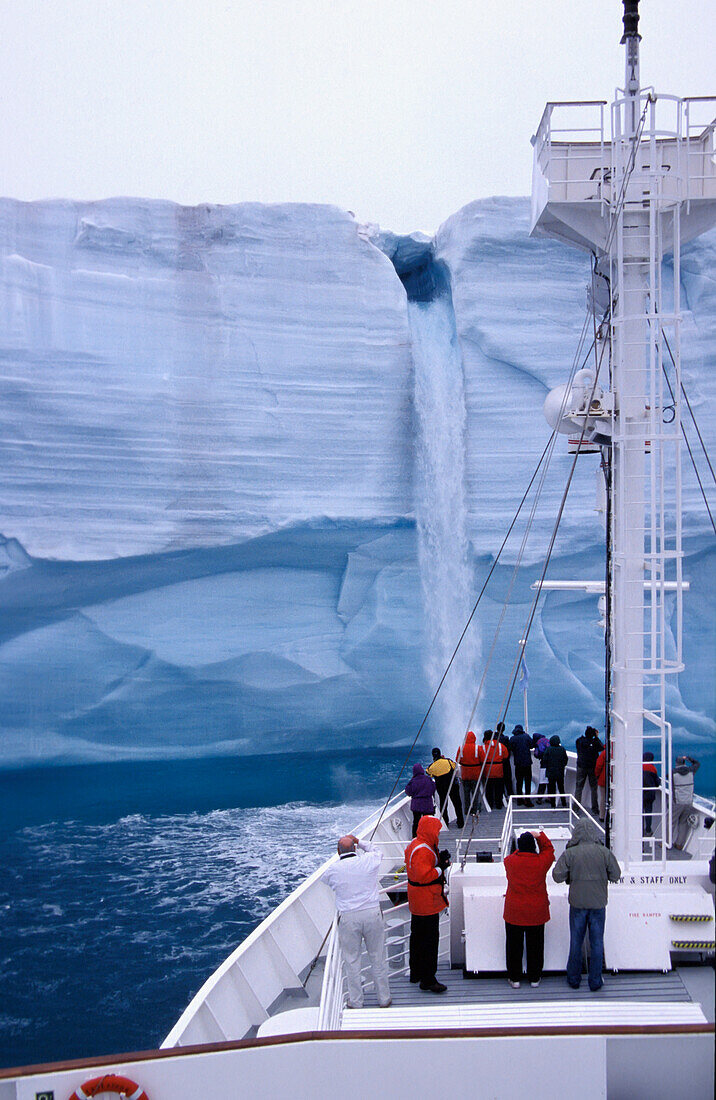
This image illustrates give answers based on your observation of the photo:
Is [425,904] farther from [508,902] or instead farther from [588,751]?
[588,751]

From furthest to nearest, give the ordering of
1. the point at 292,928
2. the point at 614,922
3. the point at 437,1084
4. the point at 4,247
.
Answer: the point at 4,247 → the point at 292,928 → the point at 614,922 → the point at 437,1084

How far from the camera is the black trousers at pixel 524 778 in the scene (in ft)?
22.0

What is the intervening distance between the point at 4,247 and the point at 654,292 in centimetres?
1035

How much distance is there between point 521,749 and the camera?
6.63 metres

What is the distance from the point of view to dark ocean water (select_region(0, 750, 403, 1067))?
21.6 feet

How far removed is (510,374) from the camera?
13039mm

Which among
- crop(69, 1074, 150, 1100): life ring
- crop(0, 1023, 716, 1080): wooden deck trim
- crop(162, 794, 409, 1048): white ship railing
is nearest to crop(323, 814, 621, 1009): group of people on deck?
crop(162, 794, 409, 1048): white ship railing

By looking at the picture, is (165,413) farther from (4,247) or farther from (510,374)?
(510,374)

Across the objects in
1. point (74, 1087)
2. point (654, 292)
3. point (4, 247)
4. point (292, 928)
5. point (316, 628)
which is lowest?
point (292, 928)

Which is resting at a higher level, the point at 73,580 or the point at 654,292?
the point at 654,292

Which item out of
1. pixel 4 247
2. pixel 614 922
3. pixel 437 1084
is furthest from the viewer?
pixel 4 247

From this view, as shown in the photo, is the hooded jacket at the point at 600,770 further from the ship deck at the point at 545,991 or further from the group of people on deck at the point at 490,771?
the ship deck at the point at 545,991

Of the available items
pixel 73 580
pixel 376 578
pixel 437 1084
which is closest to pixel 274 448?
pixel 376 578

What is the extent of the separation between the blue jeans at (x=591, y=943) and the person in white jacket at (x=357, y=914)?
0.74m
